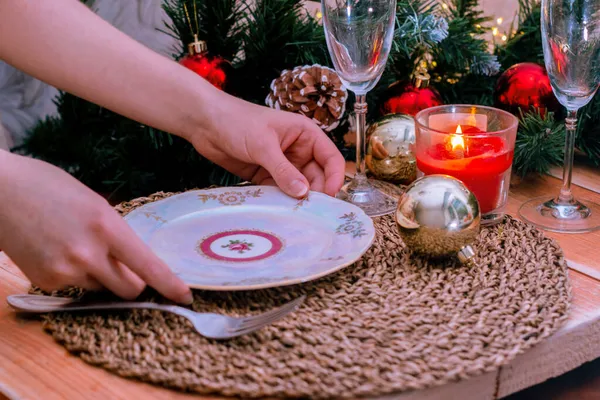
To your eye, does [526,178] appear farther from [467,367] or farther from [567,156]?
[467,367]

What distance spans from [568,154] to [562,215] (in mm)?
75

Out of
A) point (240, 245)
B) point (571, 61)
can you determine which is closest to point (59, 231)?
point (240, 245)

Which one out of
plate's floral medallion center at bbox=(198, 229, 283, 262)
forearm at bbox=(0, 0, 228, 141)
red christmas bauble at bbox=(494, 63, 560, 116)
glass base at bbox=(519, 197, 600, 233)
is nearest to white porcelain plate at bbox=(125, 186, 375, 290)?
plate's floral medallion center at bbox=(198, 229, 283, 262)

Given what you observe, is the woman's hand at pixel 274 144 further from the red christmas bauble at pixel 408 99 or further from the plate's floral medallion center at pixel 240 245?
the red christmas bauble at pixel 408 99

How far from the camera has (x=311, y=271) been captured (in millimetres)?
634

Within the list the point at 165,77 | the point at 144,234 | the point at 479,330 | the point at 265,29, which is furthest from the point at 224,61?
the point at 479,330

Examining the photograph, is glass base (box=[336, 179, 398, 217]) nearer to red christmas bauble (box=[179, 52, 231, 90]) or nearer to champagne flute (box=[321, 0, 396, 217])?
champagne flute (box=[321, 0, 396, 217])

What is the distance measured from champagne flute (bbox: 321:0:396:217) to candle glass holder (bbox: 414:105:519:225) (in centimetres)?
8

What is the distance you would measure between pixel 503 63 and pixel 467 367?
771 mm

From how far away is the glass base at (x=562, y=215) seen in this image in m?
0.82

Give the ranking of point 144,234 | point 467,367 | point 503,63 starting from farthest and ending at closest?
point 503,63 → point 144,234 → point 467,367

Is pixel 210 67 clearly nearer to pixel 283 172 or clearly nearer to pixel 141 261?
pixel 283 172

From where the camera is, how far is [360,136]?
898 millimetres

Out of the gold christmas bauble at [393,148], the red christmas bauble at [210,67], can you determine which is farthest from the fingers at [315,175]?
the red christmas bauble at [210,67]
